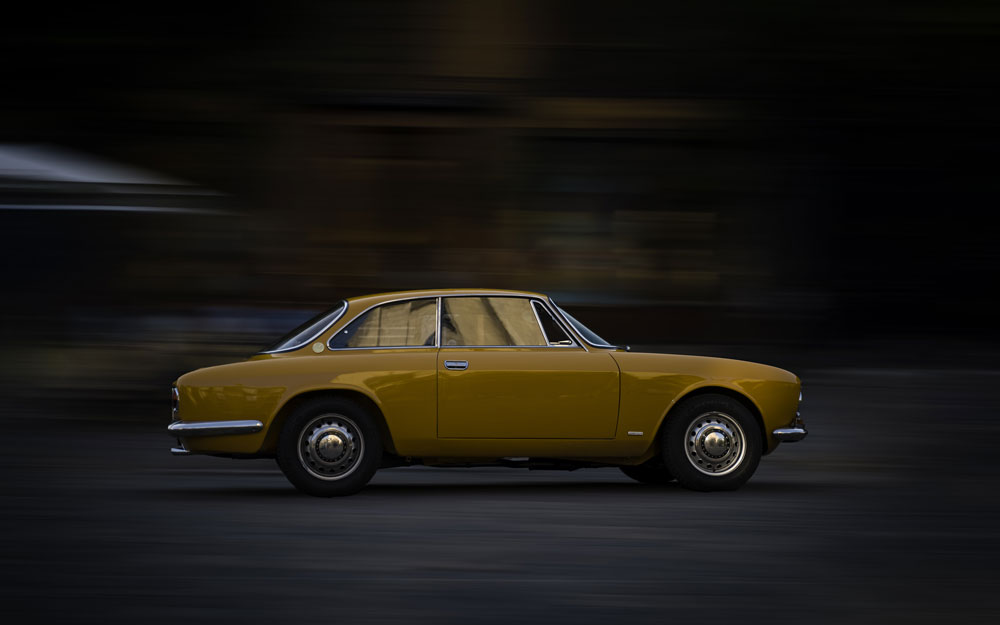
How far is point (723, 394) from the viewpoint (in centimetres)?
897

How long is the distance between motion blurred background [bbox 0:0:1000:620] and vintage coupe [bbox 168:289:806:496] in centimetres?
697

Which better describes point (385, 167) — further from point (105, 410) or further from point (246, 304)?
point (105, 410)

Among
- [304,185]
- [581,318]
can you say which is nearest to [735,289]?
[581,318]

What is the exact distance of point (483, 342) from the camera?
29.1 ft

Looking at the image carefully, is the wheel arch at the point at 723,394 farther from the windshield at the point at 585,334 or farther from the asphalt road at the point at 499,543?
the windshield at the point at 585,334

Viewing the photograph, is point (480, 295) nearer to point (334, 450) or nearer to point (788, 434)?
point (334, 450)

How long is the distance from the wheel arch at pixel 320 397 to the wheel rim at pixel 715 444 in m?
1.88

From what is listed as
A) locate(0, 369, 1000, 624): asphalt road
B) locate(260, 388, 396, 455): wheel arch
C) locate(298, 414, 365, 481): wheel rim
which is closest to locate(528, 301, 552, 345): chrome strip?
locate(0, 369, 1000, 624): asphalt road

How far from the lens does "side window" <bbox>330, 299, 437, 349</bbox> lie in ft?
29.0

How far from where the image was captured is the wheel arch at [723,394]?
8.85 m

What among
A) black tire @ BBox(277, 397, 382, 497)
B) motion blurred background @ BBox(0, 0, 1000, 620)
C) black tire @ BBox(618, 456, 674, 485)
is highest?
motion blurred background @ BBox(0, 0, 1000, 620)

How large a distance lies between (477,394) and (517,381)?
0.26m

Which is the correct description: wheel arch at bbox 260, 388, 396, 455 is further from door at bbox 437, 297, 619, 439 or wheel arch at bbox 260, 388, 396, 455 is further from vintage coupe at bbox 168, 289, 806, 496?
door at bbox 437, 297, 619, 439

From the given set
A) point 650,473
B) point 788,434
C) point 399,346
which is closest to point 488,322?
point 399,346
